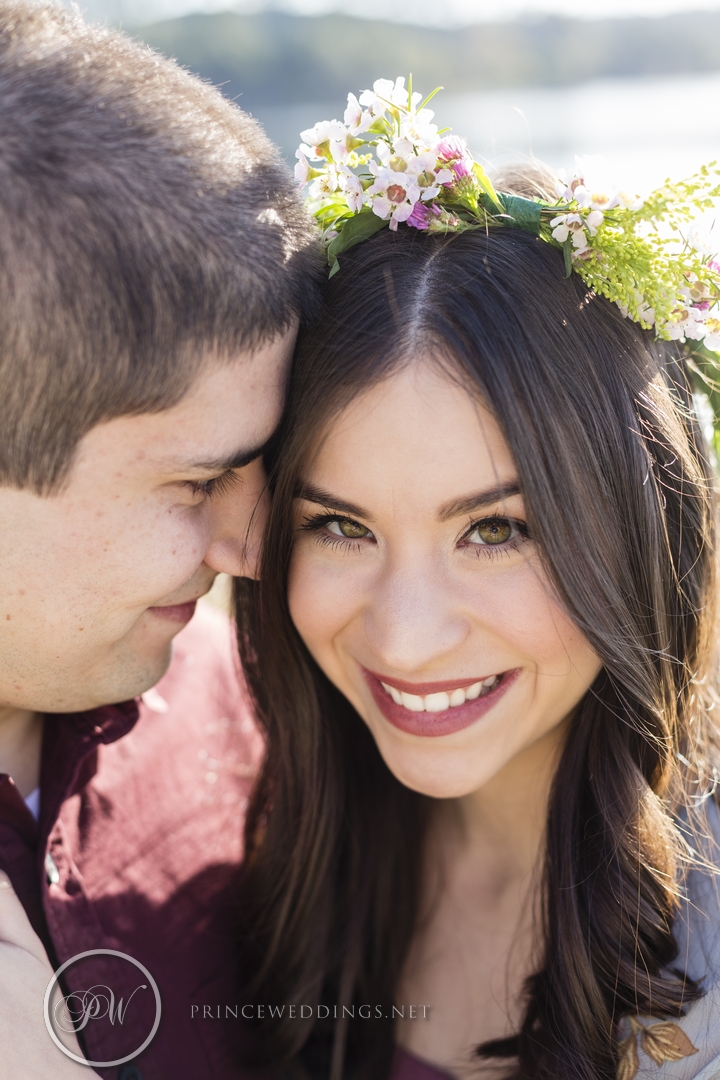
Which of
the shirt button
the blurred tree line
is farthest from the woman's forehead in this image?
the blurred tree line

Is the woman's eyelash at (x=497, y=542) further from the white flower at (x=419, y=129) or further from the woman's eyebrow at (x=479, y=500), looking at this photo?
the white flower at (x=419, y=129)

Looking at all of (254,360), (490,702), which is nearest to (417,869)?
(490,702)

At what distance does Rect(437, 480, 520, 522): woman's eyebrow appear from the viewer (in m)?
1.73

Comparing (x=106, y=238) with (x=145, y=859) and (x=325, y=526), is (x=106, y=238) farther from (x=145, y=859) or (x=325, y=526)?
(x=145, y=859)

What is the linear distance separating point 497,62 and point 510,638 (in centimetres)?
715

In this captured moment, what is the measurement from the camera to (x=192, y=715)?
2676mm

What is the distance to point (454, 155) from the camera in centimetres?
183

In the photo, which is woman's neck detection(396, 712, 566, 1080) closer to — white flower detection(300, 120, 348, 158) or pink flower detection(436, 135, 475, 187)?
pink flower detection(436, 135, 475, 187)

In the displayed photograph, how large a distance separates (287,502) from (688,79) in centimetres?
665

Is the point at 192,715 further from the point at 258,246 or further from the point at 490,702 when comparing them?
the point at 258,246

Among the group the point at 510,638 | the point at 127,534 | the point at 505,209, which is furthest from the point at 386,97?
the point at 510,638

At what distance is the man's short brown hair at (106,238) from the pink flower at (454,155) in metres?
0.37

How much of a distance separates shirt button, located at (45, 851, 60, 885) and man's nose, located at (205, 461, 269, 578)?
2.34 feet
